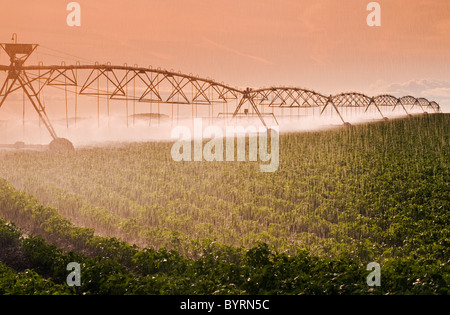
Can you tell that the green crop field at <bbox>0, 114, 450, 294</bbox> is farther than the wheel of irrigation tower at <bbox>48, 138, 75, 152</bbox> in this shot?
No

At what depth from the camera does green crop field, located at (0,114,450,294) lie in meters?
9.11

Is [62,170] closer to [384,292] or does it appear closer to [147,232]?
[147,232]

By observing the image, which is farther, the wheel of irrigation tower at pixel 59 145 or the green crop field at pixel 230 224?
the wheel of irrigation tower at pixel 59 145

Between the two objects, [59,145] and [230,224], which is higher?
[59,145]

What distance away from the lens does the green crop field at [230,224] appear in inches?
359

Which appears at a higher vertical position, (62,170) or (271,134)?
(271,134)

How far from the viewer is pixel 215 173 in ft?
85.4

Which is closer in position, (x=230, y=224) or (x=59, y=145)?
(x=230, y=224)

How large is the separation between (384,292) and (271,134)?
41096mm

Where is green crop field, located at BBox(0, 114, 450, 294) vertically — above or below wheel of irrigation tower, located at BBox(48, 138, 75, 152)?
below

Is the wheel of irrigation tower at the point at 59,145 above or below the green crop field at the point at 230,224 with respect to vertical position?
above

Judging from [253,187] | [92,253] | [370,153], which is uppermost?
[370,153]

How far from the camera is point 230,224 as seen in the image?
650 inches
